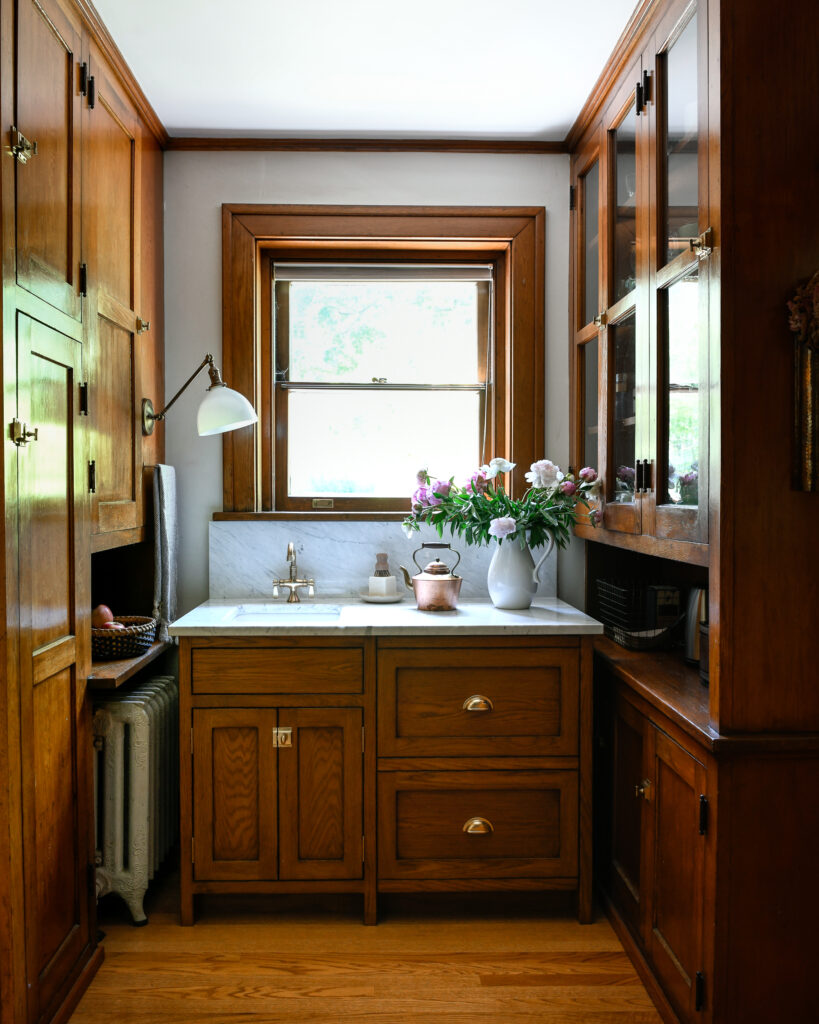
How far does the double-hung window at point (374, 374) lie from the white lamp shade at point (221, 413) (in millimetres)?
490

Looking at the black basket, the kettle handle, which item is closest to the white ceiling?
the kettle handle

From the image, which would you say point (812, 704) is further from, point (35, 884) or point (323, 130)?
point (323, 130)

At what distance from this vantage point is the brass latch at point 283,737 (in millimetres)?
2447

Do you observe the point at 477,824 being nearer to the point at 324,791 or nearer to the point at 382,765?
the point at 382,765

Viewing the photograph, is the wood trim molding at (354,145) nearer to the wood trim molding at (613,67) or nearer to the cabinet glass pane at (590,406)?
the wood trim molding at (613,67)

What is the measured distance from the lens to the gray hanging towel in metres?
2.77

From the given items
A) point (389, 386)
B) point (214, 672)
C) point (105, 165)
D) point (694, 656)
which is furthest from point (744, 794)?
point (105, 165)

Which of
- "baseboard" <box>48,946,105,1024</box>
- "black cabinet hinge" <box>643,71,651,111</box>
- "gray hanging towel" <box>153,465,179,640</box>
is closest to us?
"baseboard" <box>48,946,105,1024</box>

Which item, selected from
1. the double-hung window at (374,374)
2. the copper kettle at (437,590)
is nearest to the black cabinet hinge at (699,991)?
the copper kettle at (437,590)

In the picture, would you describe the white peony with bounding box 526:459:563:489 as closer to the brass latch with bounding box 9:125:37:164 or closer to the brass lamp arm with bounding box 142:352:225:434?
the brass lamp arm with bounding box 142:352:225:434

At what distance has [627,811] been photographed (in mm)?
2367

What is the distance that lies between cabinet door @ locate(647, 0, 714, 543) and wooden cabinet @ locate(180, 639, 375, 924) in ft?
3.39

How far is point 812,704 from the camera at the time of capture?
1.71 metres

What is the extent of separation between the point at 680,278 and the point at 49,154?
5.05ft
